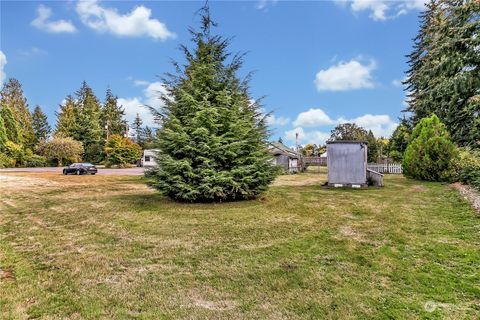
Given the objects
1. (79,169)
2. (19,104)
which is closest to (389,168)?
(79,169)

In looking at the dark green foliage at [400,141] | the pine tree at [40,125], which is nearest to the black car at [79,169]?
the pine tree at [40,125]

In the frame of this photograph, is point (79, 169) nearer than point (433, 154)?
No

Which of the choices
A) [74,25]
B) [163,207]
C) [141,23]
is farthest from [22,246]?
[74,25]

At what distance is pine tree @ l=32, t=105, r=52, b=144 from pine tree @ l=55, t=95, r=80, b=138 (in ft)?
10.9

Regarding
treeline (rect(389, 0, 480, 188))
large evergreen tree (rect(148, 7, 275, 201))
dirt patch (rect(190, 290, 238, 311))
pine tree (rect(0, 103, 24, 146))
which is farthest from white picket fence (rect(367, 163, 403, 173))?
pine tree (rect(0, 103, 24, 146))

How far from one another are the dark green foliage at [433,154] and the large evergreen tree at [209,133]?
10.7 metres

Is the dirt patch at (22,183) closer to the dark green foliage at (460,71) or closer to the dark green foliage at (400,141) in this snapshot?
the dark green foliage at (460,71)

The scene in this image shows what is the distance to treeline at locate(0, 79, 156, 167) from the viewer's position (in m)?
38.1

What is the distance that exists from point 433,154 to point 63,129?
156 ft

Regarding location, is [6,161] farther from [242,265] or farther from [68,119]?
[242,265]

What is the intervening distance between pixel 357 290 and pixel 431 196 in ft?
29.8

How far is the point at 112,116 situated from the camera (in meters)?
53.3

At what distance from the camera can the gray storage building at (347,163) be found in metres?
14.2

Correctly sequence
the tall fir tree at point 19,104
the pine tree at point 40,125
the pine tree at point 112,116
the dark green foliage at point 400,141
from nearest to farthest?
the dark green foliage at point 400,141, the tall fir tree at point 19,104, the pine tree at point 40,125, the pine tree at point 112,116
